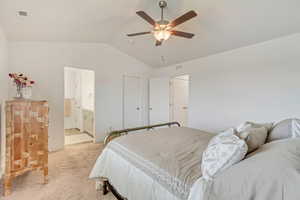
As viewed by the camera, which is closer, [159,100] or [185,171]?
[185,171]

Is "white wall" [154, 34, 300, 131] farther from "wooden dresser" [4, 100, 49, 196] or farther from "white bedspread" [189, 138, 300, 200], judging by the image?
"wooden dresser" [4, 100, 49, 196]

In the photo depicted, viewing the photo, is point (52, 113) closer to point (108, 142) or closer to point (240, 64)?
point (108, 142)

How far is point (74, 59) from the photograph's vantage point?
14.0ft

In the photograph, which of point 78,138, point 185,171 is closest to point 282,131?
point 185,171

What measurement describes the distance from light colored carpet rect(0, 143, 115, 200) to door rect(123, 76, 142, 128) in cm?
205

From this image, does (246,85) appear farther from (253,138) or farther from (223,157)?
(223,157)

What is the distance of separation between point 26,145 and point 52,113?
65.8 inches

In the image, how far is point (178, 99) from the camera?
19.1ft

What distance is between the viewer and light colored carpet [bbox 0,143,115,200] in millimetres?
2199

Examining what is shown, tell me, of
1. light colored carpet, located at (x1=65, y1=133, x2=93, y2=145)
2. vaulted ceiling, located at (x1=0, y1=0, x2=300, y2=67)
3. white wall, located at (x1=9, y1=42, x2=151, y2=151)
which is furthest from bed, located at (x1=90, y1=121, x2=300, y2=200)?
light colored carpet, located at (x1=65, y1=133, x2=93, y2=145)

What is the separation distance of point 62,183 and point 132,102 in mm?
Answer: 3364

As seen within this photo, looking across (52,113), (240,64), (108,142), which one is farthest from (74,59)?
(240,64)

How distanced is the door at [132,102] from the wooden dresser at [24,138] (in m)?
2.94

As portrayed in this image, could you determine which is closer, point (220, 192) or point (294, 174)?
point (294, 174)
